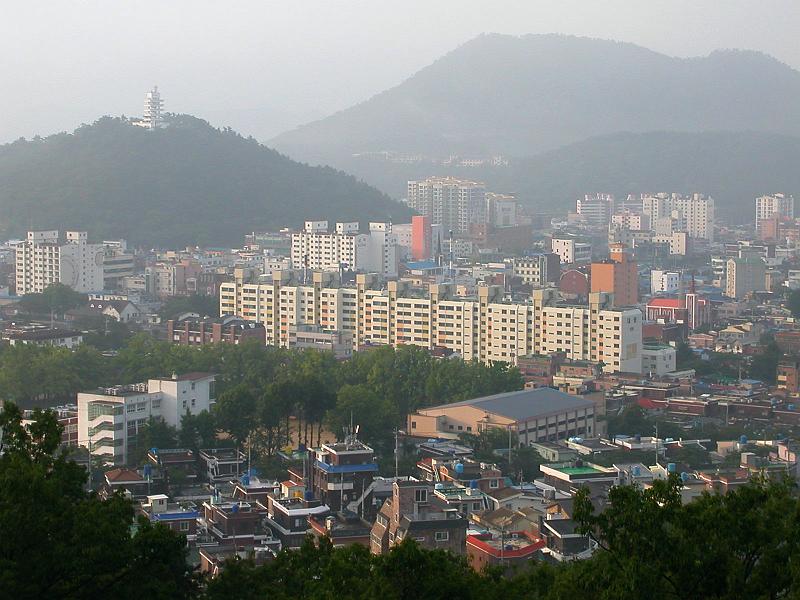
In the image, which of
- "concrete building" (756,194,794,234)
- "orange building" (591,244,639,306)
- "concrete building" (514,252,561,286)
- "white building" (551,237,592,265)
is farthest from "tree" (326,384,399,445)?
"concrete building" (756,194,794,234)

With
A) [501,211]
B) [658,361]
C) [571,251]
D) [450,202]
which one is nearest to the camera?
[658,361]

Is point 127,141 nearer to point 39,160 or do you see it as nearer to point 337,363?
point 39,160

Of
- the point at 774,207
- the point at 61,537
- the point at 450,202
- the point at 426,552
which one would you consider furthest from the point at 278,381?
the point at 774,207

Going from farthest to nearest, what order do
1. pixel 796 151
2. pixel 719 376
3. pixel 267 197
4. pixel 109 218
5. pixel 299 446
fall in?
pixel 796 151 → pixel 267 197 → pixel 109 218 → pixel 719 376 → pixel 299 446

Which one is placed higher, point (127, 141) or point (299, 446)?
point (127, 141)

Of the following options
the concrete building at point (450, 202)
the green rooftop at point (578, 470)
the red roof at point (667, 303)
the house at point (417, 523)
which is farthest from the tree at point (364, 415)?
the concrete building at point (450, 202)

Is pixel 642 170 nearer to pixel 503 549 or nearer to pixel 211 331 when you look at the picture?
pixel 211 331

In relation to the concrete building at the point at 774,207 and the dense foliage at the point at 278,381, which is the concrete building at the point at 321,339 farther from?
the concrete building at the point at 774,207

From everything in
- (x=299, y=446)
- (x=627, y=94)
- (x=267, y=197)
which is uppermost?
(x=627, y=94)

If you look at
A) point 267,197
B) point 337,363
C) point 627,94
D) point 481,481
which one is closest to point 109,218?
point 267,197
